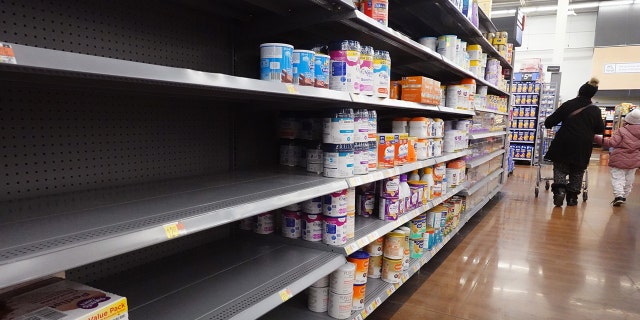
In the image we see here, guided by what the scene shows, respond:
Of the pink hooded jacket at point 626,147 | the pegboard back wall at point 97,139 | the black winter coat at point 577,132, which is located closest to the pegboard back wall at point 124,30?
the pegboard back wall at point 97,139

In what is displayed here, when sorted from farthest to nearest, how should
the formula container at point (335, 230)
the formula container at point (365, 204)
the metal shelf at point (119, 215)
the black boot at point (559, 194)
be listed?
1. the black boot at point (559, 194)
2. the formula container at point (365, 204)
3. the formula container at point (335, 230)
4. the metal shelf at point (119, 215)

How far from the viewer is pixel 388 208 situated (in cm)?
229

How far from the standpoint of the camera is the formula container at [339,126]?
1.70m

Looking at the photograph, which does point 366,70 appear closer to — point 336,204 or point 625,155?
point 336,204

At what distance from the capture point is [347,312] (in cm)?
184

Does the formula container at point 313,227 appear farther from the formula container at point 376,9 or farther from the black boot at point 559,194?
the black boot at point 559,194

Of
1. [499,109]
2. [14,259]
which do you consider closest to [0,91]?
[14,259]

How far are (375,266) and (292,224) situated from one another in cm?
74

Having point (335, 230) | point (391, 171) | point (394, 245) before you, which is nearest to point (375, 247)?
point (394, 245)

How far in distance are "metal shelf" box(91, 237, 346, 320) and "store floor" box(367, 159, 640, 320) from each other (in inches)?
35.5

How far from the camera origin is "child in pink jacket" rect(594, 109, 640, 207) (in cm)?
550

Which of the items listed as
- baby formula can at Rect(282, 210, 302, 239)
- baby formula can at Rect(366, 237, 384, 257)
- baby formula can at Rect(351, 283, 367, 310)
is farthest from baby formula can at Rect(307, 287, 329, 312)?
baby formula can at Rect(366, 237, 384, 257)

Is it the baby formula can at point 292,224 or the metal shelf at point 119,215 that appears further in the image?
the baby formula can at point 292,224

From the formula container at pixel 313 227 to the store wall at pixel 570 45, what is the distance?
600 inches
